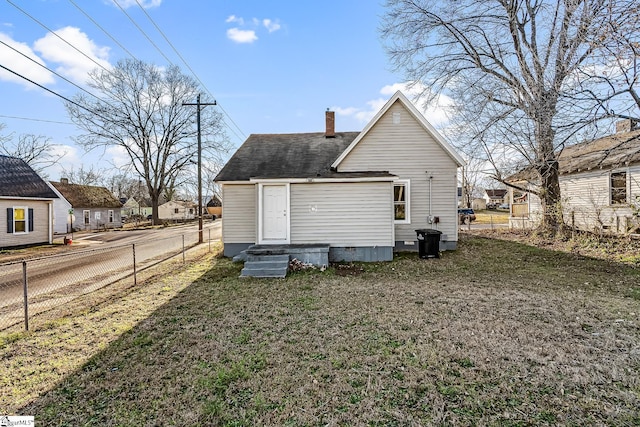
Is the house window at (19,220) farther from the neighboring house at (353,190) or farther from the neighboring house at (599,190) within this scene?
the neighboring house at (599,190)

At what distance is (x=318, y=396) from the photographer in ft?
10.4

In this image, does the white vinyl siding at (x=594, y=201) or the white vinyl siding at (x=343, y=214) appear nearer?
the white vinyl siding at (x=343, y=214)

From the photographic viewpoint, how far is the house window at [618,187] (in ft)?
46.5

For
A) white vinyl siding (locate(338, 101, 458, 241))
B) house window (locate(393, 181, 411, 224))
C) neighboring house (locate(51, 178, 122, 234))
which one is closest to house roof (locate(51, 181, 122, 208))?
neighboring house (locate(51, 178, 122, 234))

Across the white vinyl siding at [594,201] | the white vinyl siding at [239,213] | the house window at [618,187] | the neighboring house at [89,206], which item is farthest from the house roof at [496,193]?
the white vinyl siding at [239,213]

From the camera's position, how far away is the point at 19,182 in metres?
17.1

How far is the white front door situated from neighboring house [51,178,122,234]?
2722 centimetres

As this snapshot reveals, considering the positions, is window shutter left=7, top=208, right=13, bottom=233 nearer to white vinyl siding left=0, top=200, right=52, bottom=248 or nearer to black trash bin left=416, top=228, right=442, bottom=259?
white vinyl siding left=0, top=200, right=52, bottom=248

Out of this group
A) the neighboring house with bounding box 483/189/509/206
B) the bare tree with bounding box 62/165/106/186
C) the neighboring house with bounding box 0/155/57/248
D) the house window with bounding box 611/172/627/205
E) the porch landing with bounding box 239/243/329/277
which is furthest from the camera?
the neighboring house with bounding box 483/189/509/206

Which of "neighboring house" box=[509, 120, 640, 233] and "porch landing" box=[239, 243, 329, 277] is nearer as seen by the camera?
"porch landing" box=[239, 243, 329, 277]

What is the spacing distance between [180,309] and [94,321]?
4.51ft

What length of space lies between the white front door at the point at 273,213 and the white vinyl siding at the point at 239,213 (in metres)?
1.37

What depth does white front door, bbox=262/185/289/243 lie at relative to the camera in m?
10.8

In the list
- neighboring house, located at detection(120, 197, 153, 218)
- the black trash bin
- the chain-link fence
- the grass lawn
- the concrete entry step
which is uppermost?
neighboring house, located at detection(120, 197, 153, 218)
